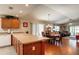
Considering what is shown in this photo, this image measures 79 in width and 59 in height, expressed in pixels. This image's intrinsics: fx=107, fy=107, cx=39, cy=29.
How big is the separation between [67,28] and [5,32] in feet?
3.56

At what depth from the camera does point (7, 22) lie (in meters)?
1.85

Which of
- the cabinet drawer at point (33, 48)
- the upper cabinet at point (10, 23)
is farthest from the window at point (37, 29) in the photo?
the upper cabinet at point (10, 23)

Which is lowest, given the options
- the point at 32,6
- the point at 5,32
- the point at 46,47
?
the point at 46,47

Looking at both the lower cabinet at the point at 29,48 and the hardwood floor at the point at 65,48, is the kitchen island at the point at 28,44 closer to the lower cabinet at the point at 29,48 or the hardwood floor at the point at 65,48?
the lower cabinet at the point at 29,48

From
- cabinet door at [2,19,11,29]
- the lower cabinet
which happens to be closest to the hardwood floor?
the lower cabinet

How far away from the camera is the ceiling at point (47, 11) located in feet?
5.82

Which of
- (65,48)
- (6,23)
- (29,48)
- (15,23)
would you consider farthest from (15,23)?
(65,48)

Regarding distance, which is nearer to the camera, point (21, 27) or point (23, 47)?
point (23, 47)

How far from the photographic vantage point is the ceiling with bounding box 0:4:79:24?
1.77m

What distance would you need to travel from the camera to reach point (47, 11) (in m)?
1.85

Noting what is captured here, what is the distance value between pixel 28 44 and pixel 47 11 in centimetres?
65

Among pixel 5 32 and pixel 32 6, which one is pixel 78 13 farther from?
pixel 5 32
